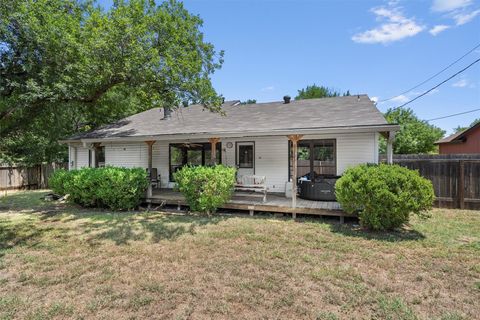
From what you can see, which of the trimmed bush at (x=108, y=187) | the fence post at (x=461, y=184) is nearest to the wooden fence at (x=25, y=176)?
the trimmed bush at (x=108, y=187)

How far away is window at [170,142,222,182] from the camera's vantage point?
12.2 metres

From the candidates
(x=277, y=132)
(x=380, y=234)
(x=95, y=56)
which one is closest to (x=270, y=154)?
(x=277, y=132)

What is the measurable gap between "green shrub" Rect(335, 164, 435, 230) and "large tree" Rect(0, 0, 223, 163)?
20.7 feet

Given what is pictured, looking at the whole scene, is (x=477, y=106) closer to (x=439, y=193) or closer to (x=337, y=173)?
(x=439, y=193)

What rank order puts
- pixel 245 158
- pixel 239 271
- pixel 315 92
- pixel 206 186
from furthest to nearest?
pixel 315 92 < pixel 245 158 < pixel 206 186 < pixel 239 271

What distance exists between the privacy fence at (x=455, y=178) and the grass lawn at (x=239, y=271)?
6.28ft

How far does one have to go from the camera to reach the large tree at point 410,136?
66.3 ft

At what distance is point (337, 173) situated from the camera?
31.3 ft

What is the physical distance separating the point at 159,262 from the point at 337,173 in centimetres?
702

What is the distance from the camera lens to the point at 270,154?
1045 cm

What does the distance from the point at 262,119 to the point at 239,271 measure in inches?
281

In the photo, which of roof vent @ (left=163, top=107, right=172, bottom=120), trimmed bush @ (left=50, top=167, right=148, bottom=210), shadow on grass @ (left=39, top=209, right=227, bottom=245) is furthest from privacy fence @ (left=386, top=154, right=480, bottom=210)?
roof vent @ (left=163, top=107, right=172, bottom=120)

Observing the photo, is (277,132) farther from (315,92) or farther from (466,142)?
(315,92)

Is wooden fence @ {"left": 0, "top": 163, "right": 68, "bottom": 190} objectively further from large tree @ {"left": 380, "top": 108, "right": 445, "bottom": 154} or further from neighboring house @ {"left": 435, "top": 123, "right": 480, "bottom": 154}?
neighboring house @ {"left": 435, "top": 123, "right": 480, "bottom": 154}
